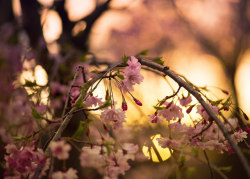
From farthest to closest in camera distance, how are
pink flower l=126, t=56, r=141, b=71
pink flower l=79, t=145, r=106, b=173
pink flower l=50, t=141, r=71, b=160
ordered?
pink flower l=126, t=56, r=141, b=71, pink flower l=79, t=145, r=106, b=173, pink flower l=50, t=141, r=71, b=160

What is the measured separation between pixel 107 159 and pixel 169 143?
0.41 metres

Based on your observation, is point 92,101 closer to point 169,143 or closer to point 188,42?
point 169,143

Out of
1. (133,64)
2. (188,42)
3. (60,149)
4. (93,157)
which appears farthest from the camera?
(188,42)

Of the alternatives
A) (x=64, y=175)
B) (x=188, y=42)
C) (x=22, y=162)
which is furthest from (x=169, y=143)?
(x=188, y=42)

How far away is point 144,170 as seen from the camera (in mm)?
7555

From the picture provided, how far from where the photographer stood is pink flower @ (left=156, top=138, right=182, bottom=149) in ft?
4.90

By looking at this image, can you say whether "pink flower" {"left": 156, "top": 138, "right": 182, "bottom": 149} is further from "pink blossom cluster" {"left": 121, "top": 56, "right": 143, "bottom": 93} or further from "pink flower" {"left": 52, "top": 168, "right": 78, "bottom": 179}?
"pink flower" {"left": 52, "top": 168, "right": 78, "bottom": 179}

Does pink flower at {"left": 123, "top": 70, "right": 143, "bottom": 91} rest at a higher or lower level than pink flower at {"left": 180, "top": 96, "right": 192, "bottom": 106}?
higher

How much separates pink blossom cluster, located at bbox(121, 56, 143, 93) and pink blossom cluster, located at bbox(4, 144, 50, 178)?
54 cm

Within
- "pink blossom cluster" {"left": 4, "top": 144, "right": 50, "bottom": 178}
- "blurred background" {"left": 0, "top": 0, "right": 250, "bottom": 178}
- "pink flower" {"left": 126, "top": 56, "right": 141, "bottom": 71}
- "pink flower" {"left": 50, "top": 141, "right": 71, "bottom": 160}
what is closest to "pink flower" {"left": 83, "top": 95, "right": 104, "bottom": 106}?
"pink flower" {"left": 126, "top": 56, "right": 141, "bottom": 71}

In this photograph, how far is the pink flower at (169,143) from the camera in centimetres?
149

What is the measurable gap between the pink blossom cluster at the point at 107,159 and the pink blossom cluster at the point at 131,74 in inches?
13.0

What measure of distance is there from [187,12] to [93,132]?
7.56 m

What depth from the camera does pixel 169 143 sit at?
4.91 ft
